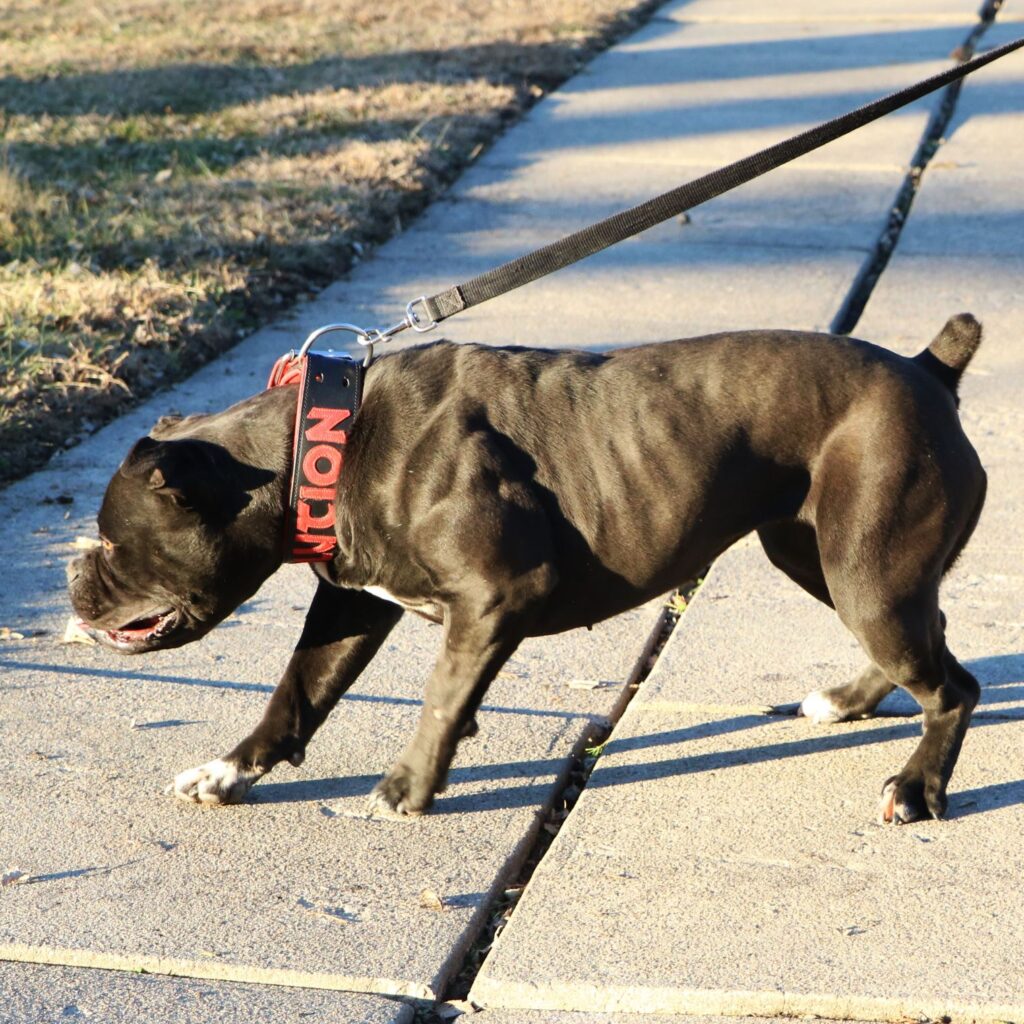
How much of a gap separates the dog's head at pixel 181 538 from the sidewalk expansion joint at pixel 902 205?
13.6ft

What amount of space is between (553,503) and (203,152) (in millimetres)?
6933

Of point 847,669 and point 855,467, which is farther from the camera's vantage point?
point 847,669

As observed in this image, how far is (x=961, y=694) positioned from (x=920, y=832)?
0.39 m

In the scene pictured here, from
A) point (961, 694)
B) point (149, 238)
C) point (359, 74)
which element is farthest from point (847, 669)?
point (359, 74)

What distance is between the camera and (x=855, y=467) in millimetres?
3775

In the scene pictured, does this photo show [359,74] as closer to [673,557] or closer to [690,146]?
[690,146]

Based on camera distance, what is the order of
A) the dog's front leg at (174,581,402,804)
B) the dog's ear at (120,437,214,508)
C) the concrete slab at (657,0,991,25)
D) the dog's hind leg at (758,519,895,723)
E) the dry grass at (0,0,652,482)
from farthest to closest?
the concrete slab at (657,0,991,25) → the dry grass at (0,0,652,482) → the dog's hind leg at (758,519,895,723) → the dog's front leg at (174,581,402,804) → the dog's ear at (120,437,214,508)

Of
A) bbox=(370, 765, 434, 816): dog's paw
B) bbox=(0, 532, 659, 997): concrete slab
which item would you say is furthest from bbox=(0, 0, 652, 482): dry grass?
bbox=(370, 765, 434, 816): dog's paw

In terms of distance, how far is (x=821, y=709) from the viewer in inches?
170

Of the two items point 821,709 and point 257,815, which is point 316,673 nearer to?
point 257,815

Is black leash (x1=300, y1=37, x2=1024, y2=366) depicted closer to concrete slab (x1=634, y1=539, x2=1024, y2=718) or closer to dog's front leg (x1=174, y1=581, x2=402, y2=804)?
dog's front leg (x1=174, y1=581, x2=402, y2=804)

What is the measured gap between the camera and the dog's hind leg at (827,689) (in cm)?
424

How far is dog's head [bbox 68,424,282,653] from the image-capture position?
144 inches

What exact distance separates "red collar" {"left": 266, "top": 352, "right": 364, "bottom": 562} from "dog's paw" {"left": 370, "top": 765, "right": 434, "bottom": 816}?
590 mm
